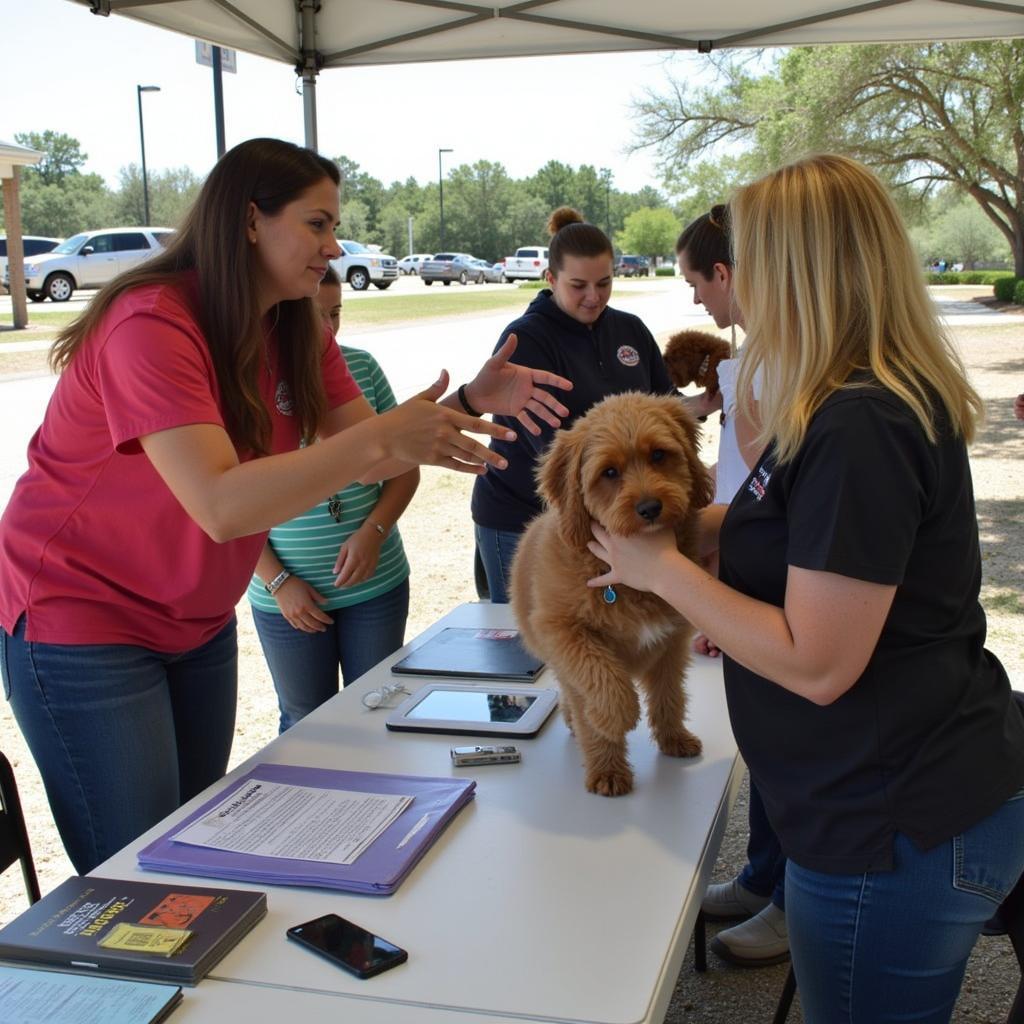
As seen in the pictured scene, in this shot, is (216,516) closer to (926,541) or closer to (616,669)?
(616,669)

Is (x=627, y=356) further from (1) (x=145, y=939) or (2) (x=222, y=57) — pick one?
(1) (x=145, y=939)

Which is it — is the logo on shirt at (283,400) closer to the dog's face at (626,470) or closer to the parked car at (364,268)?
the dog's face at (626,470)

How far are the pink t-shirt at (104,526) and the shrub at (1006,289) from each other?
104 ft

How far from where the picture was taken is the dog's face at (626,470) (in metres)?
2.07

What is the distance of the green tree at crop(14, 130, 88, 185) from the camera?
72188 millimetres

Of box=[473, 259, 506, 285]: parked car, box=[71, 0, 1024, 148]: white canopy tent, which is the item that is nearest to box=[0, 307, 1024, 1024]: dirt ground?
box=[71, 0, 1024, 148]: white canopy tent

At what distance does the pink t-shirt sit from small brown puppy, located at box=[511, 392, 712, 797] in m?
0.74

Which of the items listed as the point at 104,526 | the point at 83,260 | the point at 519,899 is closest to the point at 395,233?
the point at 83,260

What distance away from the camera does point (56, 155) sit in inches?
2891

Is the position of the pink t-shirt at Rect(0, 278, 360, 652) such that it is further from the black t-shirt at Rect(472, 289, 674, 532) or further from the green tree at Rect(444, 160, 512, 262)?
the green tree at Rect(444, 160, 512, 262)

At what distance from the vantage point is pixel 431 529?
9.10 meters

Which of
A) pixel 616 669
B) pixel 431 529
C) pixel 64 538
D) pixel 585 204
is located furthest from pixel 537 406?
pixel 585 204

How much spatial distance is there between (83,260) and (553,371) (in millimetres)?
27837

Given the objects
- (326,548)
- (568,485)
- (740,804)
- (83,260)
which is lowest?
(740,804)
